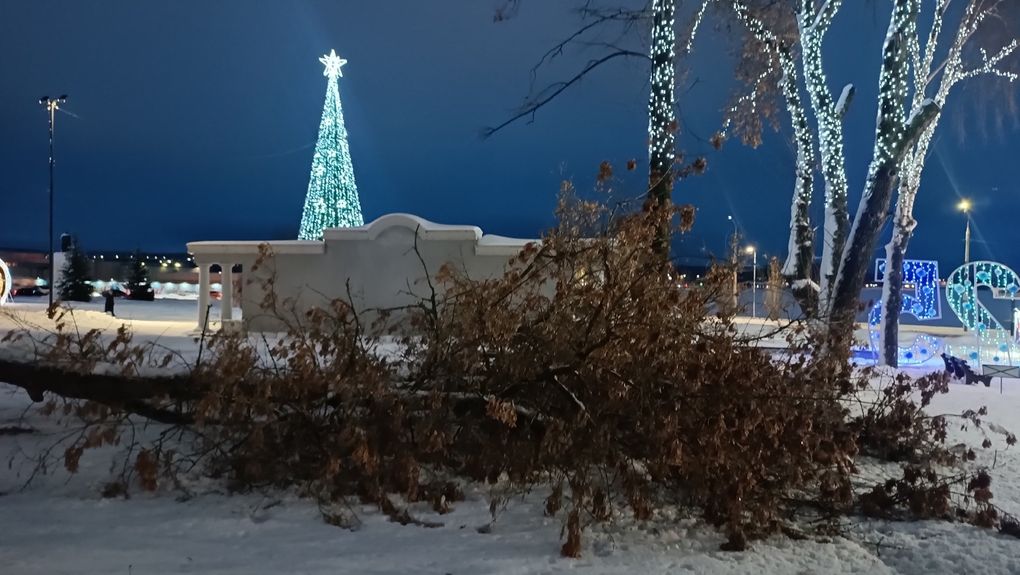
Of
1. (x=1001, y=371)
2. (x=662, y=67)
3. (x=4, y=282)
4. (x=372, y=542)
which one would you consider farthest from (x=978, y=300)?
(x=4, y=282)

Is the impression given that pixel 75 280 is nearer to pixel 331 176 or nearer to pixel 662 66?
pixel 331 176

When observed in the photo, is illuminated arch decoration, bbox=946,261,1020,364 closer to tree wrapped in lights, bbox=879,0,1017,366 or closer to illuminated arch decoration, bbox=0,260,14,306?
tree wrapped in lights, bbox=879,0,1017,366

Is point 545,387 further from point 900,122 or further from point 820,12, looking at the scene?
point 820,12

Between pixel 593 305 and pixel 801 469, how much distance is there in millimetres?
2008

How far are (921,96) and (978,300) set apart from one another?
4.69m

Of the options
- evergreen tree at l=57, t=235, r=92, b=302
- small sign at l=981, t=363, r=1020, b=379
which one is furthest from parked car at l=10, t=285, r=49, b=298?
small sign at l=981, t=363, r=1020, b=379

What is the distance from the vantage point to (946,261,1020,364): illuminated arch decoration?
49.9ft

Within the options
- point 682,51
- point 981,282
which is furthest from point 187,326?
point 981,282

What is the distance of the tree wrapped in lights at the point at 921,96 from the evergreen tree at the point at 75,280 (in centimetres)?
4007

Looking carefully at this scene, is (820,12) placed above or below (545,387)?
above

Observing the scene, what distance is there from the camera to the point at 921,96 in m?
14.2

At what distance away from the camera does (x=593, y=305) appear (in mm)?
5984

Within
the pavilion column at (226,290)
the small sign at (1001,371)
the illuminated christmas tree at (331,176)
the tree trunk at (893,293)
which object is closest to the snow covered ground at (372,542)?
the small sign at (1001,371)

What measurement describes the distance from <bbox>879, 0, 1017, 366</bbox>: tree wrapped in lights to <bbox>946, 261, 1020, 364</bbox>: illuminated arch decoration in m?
1.24
